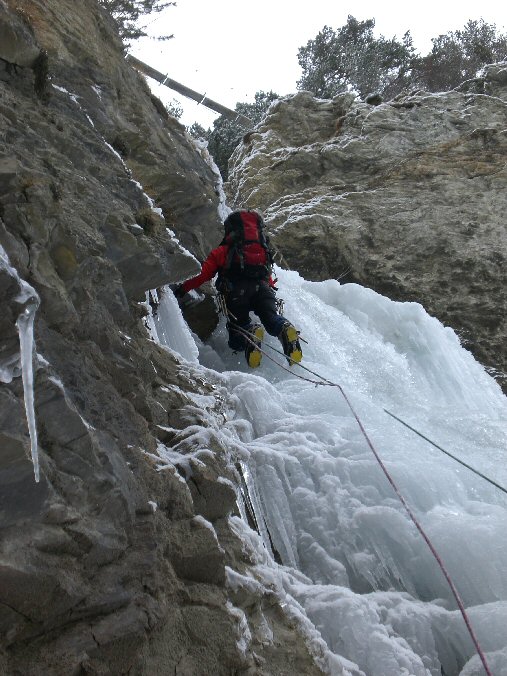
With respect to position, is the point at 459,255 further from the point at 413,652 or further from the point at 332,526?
the point at 413,652

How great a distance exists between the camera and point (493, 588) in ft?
8.59

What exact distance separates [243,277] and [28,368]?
12.3 ft

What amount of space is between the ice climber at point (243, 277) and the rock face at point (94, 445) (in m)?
1.51

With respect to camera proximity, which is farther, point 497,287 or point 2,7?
point 497,287

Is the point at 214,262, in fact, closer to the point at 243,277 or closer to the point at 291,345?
the point at 243,277

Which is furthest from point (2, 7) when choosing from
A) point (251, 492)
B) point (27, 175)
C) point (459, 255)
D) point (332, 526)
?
point (459, 255)

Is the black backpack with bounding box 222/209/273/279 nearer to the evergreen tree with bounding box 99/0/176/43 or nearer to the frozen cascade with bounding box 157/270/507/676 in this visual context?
the frozen cascade with bounding box 157/270/507/676

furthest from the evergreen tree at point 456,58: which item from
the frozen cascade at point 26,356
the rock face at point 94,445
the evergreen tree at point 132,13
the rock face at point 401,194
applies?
the frozen cascade at point 26,356

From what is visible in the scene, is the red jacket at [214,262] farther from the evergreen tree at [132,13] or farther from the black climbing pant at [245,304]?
the evergreen tree at [132,13]

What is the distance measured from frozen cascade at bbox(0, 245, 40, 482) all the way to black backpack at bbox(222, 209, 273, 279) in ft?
11.2

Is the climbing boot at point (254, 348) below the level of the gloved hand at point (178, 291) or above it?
below

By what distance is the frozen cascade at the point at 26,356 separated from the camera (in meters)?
1.59

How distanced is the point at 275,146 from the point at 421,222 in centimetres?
350

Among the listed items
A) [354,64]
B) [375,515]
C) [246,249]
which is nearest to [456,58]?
[354,64]
